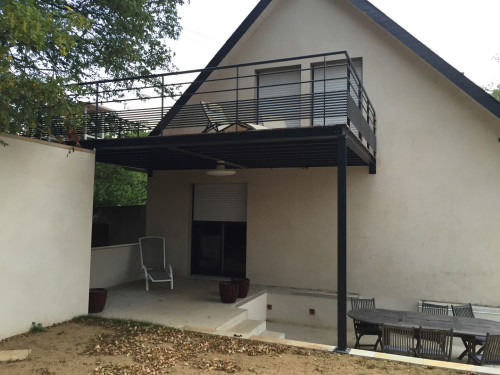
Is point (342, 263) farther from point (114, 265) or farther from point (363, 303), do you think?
point (114, 265)

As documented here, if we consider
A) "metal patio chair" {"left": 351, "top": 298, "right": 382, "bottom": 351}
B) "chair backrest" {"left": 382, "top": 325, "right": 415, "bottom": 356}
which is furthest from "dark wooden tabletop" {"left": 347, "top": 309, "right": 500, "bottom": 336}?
"chair backrest" {"left": 382, "top": 325, "right": 415, "bottom": 356}

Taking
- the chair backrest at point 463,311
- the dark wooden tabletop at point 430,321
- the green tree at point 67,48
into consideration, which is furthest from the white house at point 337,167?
the green tree at point 67,48

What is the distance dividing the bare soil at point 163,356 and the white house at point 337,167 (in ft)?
8.62

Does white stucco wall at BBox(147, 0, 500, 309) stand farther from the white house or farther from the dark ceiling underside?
the dark ceiling underside

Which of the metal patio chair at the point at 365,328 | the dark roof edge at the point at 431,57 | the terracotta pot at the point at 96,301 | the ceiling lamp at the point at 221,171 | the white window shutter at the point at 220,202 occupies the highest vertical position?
the dark roof edge at the point at 431,57

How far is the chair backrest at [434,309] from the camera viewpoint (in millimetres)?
7452

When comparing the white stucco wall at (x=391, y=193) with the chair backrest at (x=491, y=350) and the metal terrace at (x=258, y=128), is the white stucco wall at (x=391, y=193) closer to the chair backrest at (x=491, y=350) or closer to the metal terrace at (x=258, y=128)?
the metal terrace at (x=258, y=128)

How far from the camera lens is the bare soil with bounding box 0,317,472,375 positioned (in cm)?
439

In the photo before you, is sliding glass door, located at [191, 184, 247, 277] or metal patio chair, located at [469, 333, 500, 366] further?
sliding glass door, located at [191, 184, 247, 277]

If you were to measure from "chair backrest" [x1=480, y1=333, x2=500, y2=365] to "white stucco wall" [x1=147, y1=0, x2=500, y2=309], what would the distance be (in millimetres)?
2439

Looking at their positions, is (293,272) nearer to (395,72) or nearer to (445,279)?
(445,279)

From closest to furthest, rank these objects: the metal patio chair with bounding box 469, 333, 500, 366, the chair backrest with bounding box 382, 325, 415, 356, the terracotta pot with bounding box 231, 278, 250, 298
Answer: the metal patio chair with bounding box 469, 333, 500, 366 < the chair backrest with bounding box 382, 325, 415, 356 < the terracotta pot with bounding box 231, 278, 250, 298

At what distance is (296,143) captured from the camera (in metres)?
6.44

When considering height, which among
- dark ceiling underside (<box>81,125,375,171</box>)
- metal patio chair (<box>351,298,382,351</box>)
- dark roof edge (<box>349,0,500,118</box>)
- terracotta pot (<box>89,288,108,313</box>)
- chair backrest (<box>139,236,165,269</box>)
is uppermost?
dark roof edge (<box>349,0,500,118</box>)
